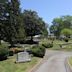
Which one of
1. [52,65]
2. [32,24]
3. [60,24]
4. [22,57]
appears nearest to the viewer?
[52,65]

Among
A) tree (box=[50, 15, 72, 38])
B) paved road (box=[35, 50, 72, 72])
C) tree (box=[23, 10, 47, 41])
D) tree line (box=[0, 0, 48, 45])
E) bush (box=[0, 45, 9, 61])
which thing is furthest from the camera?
tree (box=[50, 15, 72, 38])

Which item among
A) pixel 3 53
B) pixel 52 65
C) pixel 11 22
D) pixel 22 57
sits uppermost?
pixel 11 22

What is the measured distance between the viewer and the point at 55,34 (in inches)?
5758

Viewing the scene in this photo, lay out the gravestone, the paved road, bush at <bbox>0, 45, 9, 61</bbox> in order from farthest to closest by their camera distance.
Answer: the gravestone < bush at <bbox>0, 45, 9, 61</bbox> < the paved road

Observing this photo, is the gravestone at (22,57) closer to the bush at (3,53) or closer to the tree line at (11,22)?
the bush at (3,53)

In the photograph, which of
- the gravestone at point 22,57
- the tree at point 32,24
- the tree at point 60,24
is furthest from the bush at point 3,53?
the tree at point 60,24

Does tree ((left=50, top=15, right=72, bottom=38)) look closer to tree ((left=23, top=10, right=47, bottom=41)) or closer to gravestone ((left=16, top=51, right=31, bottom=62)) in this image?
tree ((left=23, top=10, right=47, bottom=41))

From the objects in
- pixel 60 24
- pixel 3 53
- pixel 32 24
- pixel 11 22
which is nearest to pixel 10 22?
pixel 11 22

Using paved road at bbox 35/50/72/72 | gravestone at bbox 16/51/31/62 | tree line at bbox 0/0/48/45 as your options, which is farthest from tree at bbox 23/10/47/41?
gravestone at bbox 16/51/31/62

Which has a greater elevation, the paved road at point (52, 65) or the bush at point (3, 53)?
the bush at point (3, 53)

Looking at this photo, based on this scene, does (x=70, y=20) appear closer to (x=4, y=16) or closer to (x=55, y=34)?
(x=55, y=34)

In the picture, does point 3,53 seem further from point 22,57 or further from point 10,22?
point 10,22

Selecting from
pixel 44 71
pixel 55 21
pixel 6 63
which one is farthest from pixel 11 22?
pixel 55 21

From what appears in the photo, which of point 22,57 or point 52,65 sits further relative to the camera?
point 22,57
